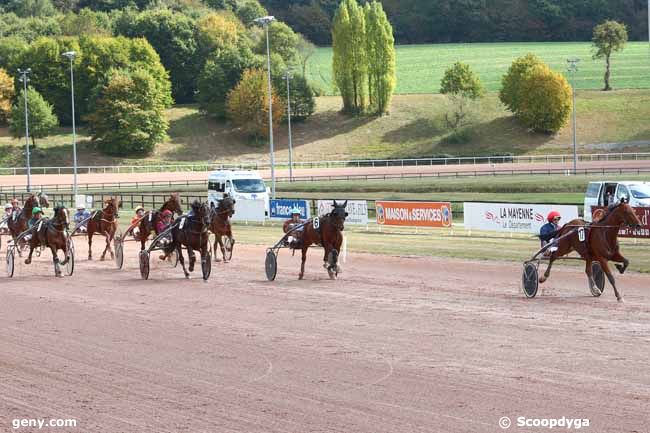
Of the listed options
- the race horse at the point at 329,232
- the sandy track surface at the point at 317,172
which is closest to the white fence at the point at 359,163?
the sandy track surface at the point at 317,172

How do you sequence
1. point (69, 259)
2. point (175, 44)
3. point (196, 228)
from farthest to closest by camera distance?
point (175, 44) → point (69, 259) → point (196, 228)

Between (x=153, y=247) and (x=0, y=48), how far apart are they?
91.5m

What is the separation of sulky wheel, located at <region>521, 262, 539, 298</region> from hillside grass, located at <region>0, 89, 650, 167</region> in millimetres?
68938

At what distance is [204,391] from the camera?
10422 millimetres

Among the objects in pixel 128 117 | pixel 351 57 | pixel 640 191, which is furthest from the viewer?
pixel 351 57

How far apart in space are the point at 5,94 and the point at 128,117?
52.0ft

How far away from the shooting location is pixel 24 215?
26.0 metres

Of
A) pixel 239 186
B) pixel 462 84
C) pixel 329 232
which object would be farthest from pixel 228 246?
pixel 462 84

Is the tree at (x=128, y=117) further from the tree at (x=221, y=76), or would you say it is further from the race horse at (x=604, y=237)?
the race horse at (x=604, y=237)

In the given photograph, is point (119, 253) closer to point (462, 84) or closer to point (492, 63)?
point (462, 84)

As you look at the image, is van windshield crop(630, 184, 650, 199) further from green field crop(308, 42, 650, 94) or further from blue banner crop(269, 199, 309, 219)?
green field crop(308, 42, 650, 94)

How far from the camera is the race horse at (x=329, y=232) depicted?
18.8m

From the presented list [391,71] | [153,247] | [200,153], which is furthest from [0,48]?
[153,247]

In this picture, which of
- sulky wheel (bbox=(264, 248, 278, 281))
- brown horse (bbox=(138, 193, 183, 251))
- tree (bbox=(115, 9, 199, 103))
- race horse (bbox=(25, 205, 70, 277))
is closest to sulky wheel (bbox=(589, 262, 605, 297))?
sulky wheel (bbox=(264, 248, 278, 281))
